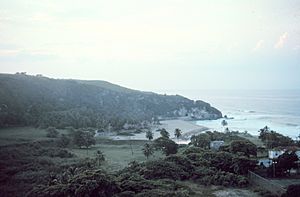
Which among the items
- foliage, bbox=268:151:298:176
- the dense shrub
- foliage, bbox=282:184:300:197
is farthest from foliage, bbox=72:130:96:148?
foliage, bbox=282:184:300:197

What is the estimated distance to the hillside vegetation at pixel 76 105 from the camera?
62.0 metres

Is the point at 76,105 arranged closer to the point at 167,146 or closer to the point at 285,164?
the point at 167,146

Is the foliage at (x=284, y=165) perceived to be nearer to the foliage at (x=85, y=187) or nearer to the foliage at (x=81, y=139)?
the foliage at (x=85, y=187)

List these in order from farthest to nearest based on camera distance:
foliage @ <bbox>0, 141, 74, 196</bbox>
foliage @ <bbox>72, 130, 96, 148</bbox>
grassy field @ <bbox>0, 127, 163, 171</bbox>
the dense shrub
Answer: foliage @ <bbox>72, 130, 96, 148</bbox>
grassy field @ <bbox>0, 127, 163, 171</bbox>
the dense shrub
foliage @ <bbox>0, 141, 74, 196</bbox>

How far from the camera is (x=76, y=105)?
82.1 metres

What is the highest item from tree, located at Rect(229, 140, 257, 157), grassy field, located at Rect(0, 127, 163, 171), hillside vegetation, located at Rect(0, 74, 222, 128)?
hillside vegetation, located at Rect(0, 74, 222, 128)

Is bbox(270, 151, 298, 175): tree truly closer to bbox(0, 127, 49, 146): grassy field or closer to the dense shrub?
the dense shrub

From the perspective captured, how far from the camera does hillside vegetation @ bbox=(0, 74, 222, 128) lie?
61950 mm

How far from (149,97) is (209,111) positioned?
724 inches

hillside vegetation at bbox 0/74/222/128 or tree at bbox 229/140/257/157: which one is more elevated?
hillside vegetation at bbox 0/74/222/128

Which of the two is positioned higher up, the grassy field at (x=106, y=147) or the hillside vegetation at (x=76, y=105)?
the hillside vegetation at (x=76, y=105)

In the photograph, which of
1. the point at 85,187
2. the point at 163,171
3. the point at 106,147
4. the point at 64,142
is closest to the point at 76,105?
the point at 106,147

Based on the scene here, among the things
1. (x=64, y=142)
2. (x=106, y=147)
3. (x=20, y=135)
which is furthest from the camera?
(x=106, y=147)

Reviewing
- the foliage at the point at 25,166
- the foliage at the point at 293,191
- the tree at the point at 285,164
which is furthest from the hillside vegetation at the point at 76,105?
the foliage at the point at 293,191
